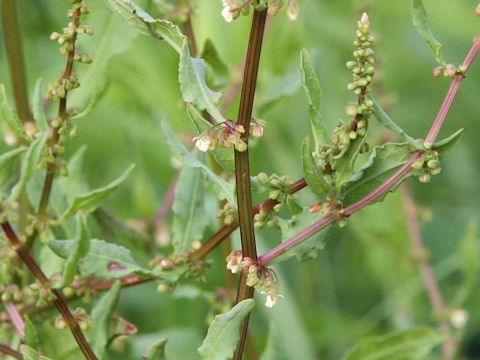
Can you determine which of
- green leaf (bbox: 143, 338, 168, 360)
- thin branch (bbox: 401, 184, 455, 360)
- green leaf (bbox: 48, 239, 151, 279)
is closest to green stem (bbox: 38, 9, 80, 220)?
green leaf (bbox: 48, 239, 151, 279)

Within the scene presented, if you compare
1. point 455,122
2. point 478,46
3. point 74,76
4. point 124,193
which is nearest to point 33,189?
point 74,76

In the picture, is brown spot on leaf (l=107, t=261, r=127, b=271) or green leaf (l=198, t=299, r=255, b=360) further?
brown spot on leaf (l=107, t=261, r=127, b=271)

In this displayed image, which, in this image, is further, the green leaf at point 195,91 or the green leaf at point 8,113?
the green leaf at point 8,113

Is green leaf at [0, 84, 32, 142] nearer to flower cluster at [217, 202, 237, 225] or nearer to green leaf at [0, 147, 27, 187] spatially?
green leaf at [0, 147, 27, 187]

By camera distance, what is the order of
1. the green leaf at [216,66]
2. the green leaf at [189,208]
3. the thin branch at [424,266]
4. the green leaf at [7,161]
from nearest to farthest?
the green leaf at [7,161] < the green leaf at [189,208] < the green leaf at [216,66] < the thin branch at [424,266]

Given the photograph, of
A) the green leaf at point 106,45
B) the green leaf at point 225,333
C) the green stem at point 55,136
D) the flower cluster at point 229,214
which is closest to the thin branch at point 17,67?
the green leaf at point 106,45

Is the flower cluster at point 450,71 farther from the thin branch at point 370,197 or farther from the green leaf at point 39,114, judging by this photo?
the green leaf at point 39,114

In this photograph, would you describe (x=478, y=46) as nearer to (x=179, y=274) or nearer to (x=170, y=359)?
(x=179, y=274)

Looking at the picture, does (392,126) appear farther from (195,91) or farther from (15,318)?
(15,318)
